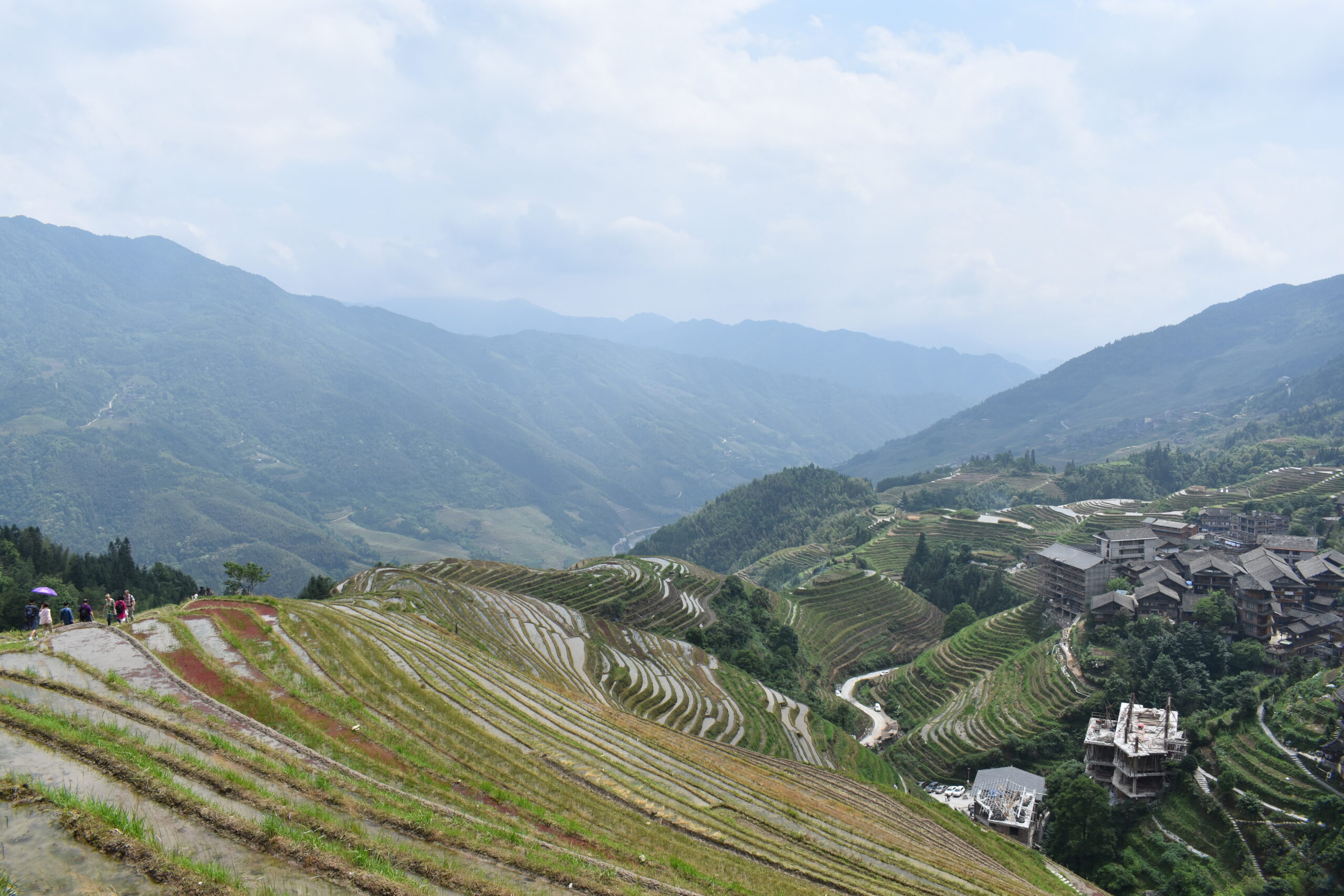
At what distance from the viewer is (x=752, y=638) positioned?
53.8 metres

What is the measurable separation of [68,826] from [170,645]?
34.3ft

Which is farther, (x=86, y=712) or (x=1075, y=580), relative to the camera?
(x=1075, y=580)

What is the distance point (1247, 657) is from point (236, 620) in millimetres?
47766

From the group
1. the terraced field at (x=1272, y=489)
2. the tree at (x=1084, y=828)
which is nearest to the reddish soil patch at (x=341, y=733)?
the tree at (x=1084, y=828)

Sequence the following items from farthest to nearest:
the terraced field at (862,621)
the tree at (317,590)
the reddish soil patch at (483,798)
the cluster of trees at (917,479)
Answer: the cluster of trees at (917,479) < the terraced field at (862,621) < the tree at (317,590) < the reddish soil patch at (483,798)

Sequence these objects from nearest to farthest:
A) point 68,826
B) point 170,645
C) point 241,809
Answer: point 68,826
point 241,809
point 170,645

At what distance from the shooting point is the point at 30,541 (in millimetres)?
61938

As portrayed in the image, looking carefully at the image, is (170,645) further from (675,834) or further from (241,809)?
(675,834)

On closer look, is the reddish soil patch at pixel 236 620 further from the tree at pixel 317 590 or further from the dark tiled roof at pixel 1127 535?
the dark tiled roof at pixel 1127 535

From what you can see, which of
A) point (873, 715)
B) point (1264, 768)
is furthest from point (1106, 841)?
point (873, 715)

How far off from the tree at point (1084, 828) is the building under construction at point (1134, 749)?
1.40 meters

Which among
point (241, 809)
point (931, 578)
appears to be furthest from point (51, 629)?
point (931, 578)

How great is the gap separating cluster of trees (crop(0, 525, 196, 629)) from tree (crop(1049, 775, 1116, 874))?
57617mm

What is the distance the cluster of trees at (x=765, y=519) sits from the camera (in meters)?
120
